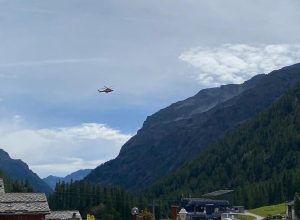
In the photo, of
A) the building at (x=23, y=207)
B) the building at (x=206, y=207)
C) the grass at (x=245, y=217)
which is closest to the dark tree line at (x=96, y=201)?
the building at (x=206, y=207)

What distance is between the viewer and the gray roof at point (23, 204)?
188 feet

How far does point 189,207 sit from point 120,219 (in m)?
22.3

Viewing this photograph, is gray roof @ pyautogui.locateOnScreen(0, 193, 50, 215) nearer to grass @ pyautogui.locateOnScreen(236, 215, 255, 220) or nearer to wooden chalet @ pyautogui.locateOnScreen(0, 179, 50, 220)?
wooden chalet @ pyautogui.locateOnScreen(0, 179, 50, 220)

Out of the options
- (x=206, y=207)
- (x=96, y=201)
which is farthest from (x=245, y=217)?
(x=96, y=201)

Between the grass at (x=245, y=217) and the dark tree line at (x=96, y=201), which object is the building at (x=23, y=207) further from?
the dark tree line at (x=96, y=201)

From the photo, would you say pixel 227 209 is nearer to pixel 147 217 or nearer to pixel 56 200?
pixel 56 200

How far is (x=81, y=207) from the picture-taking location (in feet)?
575

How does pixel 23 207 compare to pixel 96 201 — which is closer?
pixel 23 207

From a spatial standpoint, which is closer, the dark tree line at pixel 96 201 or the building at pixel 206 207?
the dark tree line at pixel 96 201

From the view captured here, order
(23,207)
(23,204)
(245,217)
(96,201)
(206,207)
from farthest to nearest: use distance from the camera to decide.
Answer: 1. (206,207)
2. (96,201)
3. (245,217)
4. (23,204)
5. (23,207)

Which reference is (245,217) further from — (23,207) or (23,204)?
(23,207)

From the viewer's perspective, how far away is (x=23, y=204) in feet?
192

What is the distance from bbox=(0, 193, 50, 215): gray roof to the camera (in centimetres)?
5731

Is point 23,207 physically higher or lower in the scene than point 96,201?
lower
